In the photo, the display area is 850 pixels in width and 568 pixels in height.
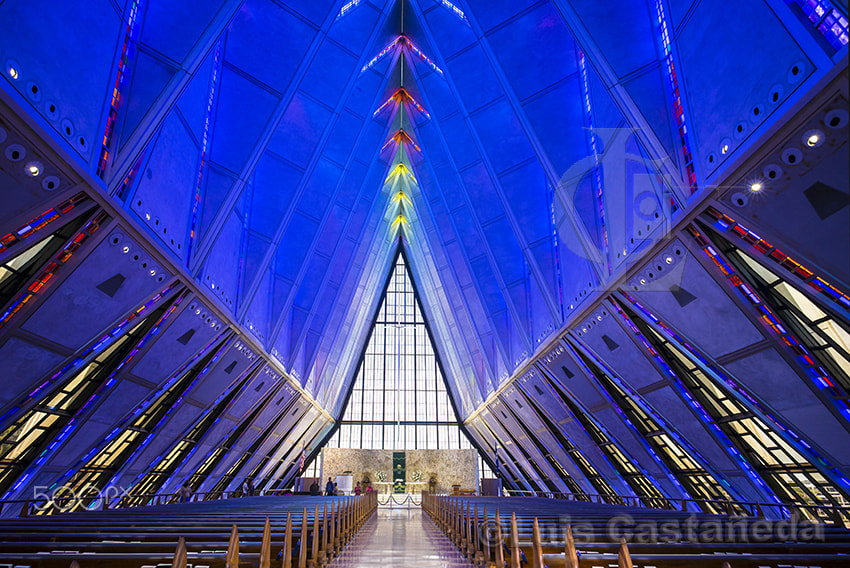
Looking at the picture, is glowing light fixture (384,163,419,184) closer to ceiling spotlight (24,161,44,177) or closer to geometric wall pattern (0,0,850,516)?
geometric wall pattern (0,0,850,516)

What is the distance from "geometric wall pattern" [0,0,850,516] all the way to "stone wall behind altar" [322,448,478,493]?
17.1 meters

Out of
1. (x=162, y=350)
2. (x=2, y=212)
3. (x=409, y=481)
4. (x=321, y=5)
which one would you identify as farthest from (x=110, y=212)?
(x=409, y=481)

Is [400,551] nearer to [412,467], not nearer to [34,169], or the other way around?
[34,169]

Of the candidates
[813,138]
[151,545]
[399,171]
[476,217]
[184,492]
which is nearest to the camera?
[151,545]

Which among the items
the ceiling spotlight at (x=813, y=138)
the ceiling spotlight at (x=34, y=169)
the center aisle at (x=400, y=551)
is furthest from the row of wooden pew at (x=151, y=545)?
the ceiling spotlight at (x=813, y=138)

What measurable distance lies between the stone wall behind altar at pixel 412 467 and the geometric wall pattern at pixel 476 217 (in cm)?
1711

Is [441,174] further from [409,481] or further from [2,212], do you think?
[409,481]

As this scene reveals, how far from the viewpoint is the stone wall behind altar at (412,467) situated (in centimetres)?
3503

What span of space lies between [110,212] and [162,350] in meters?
3.93

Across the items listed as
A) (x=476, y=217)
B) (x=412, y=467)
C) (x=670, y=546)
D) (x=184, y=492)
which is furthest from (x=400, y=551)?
(x=412, y=467)
